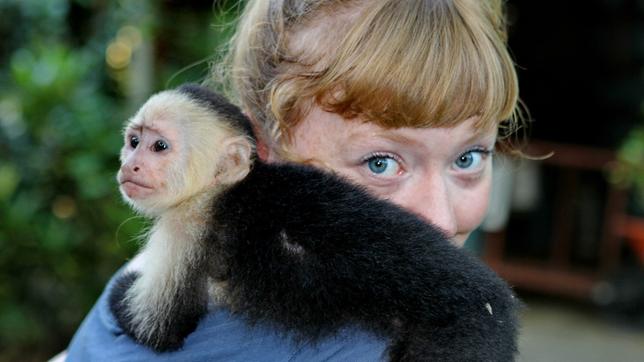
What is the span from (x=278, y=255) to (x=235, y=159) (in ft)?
0.83

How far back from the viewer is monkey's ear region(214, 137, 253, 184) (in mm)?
1678

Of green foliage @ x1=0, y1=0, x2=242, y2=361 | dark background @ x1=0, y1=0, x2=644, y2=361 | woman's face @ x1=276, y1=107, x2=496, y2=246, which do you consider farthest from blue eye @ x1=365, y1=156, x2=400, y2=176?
green foliage @ x1=0, y1=0, x2=242, y2=361

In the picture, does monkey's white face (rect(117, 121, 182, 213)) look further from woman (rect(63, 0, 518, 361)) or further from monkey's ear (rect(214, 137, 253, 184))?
woman (rect(63, 0, 518, 361))

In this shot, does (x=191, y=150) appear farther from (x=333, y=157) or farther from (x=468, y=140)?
(x=468, y=140)

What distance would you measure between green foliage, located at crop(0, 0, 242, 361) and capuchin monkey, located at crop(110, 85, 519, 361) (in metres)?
1.59

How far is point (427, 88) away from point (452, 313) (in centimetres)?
44

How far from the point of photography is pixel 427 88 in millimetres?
1641

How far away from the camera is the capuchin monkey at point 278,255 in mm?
1472

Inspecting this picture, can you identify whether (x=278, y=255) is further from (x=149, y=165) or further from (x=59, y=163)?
(x=59, y=163)

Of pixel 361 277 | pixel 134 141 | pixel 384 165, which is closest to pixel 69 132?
pixel 134 141

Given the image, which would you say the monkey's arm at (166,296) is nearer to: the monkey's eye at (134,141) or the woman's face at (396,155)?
the monkey's eye at (134,141)

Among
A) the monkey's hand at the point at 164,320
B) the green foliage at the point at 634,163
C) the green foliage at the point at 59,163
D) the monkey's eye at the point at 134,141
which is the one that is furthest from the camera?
the green foliage at the point at 634,163

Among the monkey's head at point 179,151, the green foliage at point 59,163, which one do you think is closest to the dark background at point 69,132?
the green foliage at point 59,163

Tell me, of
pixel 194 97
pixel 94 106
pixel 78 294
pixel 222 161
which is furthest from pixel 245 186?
pixel 78 294
